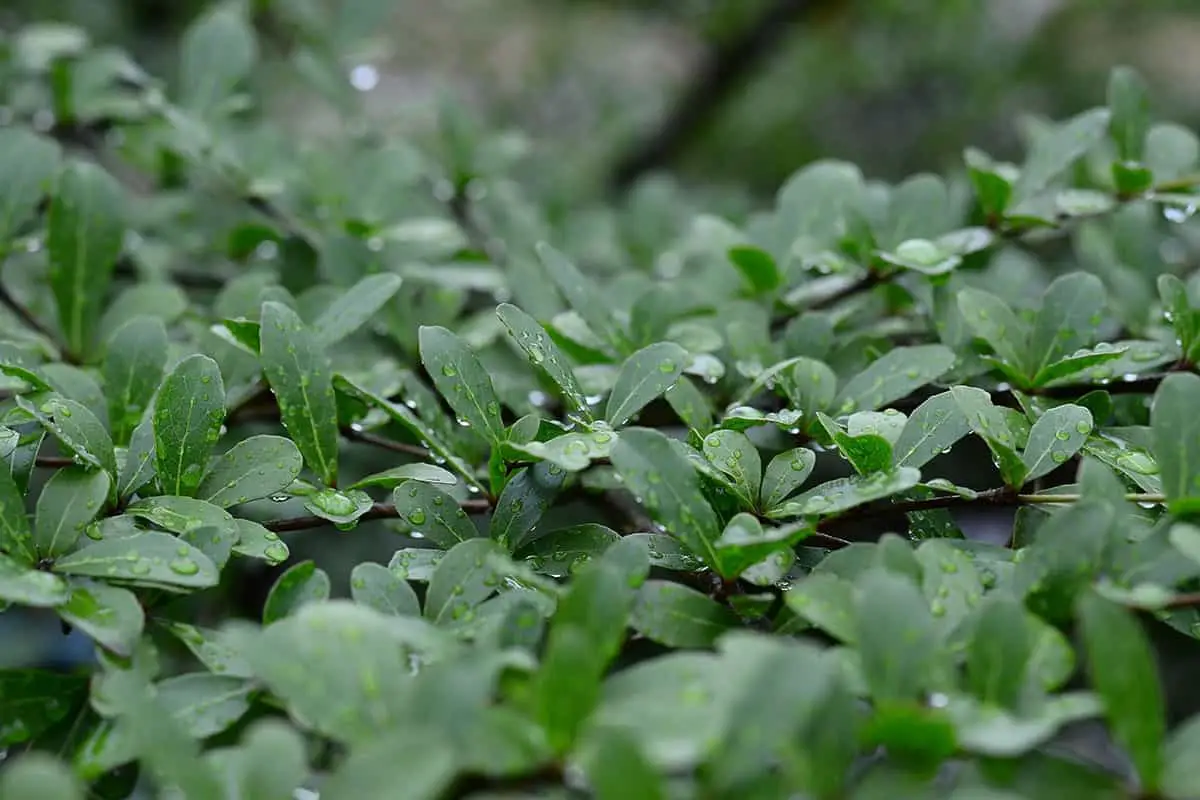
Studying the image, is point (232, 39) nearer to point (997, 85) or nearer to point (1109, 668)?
point (1109, 668)

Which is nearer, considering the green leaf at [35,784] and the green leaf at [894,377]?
the green leaf at [35,784]

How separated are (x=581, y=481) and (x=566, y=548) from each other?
168 millimetres

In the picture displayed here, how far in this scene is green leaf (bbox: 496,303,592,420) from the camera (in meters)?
0.85

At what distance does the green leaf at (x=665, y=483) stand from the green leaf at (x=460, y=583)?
13 centimetres

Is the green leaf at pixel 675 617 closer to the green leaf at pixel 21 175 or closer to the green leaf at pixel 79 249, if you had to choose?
the green leaf at pixel 79 249

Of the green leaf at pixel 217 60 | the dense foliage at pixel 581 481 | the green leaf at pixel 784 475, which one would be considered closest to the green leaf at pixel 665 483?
the dense foliage at pixel 581 481

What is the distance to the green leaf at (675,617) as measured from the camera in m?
0.74

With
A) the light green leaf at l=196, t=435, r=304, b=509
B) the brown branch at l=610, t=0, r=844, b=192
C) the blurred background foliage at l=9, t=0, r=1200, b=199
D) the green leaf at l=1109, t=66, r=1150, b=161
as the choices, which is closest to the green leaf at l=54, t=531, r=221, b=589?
the light green leaf at l=196, t=435, r=304, b=509

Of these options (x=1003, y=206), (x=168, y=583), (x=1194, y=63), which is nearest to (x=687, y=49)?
(x=1194, y=63)

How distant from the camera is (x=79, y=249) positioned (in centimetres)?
117

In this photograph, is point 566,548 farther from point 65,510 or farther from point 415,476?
point 65,510

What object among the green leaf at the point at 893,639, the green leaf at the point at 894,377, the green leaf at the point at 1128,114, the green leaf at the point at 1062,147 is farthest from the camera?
the green leaf at the point at 1128,114

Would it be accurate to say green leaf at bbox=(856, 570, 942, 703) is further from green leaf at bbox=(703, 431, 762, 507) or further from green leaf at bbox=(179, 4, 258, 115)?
green leaf at bbox=(179, 4, 258, 115)

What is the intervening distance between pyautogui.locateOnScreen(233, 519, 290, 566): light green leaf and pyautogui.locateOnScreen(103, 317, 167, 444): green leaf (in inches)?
8.9
